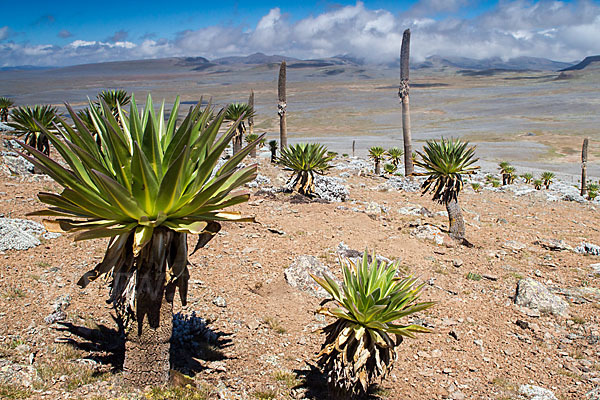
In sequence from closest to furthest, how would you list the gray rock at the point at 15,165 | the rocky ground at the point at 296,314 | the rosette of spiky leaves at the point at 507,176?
1. the rocky ground at the point at 296,314
2. the gray rock at the point at 15,165
3. the rosette of spiky leaves at the point at 507,176

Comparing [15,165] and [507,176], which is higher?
[15,165]

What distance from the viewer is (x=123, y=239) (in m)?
3.23

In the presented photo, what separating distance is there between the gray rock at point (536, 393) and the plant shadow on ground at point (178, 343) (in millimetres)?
3434

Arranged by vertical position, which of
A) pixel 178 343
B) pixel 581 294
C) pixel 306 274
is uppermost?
pixel 306 274

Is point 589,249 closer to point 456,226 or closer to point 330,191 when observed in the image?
point 456,226

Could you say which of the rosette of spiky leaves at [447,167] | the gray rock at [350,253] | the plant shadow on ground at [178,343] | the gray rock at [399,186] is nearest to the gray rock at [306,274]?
the gray rock at [350,253]

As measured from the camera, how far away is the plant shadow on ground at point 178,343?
14.5 ft

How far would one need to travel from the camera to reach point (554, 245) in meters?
10.2

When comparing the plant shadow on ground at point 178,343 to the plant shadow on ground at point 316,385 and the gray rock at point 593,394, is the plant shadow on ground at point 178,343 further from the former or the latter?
the gray rock at point 593,394

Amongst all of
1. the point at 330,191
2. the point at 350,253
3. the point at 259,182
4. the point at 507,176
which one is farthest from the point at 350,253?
the point at 507,176

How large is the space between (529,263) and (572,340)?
10.4ft

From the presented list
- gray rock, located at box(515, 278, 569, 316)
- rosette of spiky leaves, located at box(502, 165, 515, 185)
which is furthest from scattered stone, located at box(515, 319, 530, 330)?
rosette of spiky leaves, located at box(502, 165, 515, 185)

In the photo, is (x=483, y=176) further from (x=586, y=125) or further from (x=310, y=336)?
(x=586, y=125)

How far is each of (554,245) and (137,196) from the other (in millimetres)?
10037
